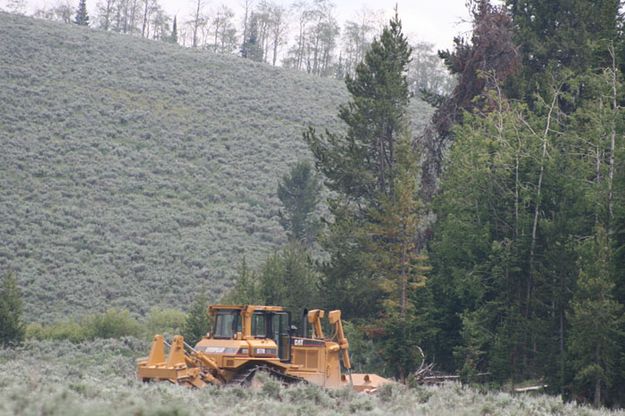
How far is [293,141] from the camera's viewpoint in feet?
232

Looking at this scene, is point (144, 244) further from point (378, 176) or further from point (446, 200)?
point (446, 200)

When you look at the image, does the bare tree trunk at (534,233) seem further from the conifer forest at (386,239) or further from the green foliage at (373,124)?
the green foliage at (373,124)

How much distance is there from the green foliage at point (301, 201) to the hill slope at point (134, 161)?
379cm

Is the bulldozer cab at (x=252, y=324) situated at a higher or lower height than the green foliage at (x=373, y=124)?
lower

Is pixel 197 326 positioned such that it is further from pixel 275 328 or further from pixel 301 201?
pixel 301 201

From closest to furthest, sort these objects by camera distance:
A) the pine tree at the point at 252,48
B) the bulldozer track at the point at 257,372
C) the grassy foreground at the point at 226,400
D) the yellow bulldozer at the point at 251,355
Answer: the grassy foreground at the point at 226,400, the yellow bulldozer at the point at 251,355, the bulldozer track at the point at 257,372, the pine tree at the point at 252,48

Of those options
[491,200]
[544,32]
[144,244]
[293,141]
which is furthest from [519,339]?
[293,141]

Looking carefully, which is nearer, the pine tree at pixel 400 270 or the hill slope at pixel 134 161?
the pine tree at pixel 400 270

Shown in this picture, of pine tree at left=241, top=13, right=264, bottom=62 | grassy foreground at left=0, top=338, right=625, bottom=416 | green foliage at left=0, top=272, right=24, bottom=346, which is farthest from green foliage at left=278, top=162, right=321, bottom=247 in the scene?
pine tree at left=241, top=13, right=264, bottom=62

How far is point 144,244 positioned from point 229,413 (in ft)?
134

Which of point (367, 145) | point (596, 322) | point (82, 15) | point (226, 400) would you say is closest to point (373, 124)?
point (367, 145)

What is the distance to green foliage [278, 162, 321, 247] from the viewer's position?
47.0m

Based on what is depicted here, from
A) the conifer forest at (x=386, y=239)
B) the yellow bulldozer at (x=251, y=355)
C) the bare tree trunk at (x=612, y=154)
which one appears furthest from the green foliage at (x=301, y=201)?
the yellow bulldozer at (x=251, y=355)

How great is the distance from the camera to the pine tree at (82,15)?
382ft
